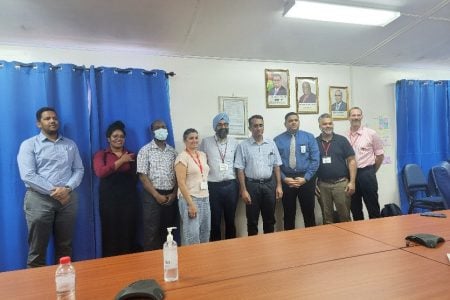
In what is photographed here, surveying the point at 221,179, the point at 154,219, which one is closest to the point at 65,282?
the point at 154,219

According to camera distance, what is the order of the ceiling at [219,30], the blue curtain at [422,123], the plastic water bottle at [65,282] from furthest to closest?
1. the blue curtain at [422,123]
2. the ceiling at [219,30]
3. the plastic water bottle at [65,282]

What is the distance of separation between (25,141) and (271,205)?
2.57m

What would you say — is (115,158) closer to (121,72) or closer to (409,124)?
(121,72)

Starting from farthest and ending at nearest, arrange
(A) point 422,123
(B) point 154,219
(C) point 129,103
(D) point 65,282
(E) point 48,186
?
(A) point 422,123 < (C) point 129,103 < (B) point 154,219 < (E) point 48,186 < (D) point 65,282

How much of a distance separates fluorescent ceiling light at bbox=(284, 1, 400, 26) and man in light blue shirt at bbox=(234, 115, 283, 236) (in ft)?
4.07

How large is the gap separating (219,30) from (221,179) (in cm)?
155

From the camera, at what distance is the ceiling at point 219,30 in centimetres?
249

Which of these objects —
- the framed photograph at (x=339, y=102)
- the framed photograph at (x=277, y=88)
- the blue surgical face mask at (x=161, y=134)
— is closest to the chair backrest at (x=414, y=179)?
the framed photograph at (x=339, y=102)

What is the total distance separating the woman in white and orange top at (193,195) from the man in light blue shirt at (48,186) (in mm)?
991

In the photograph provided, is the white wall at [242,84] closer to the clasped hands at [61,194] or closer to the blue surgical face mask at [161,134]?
the blue surgical face mask at [161,134]

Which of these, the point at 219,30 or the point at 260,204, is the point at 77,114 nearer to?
the point at 219,30

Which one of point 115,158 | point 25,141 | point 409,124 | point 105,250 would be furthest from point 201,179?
point 409,124

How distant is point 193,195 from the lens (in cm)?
300

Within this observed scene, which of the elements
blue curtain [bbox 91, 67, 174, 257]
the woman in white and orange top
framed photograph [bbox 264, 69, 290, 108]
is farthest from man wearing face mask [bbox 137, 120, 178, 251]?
framed photograph [bbox 264, 69, 290, 108]
